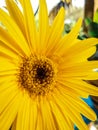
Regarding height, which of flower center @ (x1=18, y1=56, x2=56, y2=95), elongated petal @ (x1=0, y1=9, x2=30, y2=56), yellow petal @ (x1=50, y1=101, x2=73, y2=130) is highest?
elongated petal @ (x1=0, y1=9, x2=30, y2=56)

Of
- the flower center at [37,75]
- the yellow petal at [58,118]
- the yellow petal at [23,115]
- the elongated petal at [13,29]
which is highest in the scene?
the elongated petal at [13,29]

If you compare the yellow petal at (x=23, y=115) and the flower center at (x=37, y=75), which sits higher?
the flower center at (x=37, y=75)

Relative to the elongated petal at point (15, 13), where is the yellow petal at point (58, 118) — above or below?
below

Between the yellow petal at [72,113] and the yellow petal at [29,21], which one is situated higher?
the yellow petal at [29,21]
